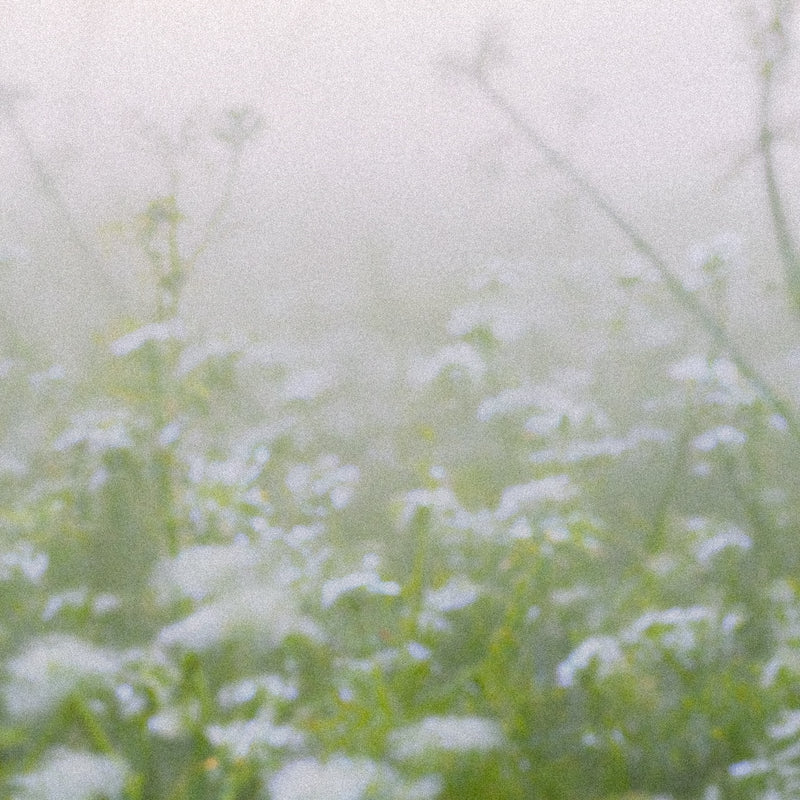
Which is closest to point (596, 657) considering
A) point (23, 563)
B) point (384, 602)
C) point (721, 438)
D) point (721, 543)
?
point (384, 602)

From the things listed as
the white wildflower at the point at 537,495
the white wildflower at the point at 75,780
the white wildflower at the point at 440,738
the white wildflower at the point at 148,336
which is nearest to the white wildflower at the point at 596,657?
the white wildflower at the point at 440,738

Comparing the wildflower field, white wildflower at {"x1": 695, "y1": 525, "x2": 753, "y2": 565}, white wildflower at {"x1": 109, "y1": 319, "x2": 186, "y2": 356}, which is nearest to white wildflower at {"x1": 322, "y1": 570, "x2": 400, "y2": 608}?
the wildflower field

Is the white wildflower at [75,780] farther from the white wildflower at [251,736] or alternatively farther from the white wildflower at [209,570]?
the white wildflower at [209,570]

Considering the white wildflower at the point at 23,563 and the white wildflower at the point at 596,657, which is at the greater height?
the white wildflower at the point at 23,563

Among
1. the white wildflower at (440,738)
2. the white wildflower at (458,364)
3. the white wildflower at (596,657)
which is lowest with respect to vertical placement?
the white wildflower at (440,738)

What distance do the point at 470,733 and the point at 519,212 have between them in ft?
29.2

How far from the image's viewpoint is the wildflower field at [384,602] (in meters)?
1.95

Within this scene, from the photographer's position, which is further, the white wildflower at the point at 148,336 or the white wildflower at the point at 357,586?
the white wildflower at the point at 148,336

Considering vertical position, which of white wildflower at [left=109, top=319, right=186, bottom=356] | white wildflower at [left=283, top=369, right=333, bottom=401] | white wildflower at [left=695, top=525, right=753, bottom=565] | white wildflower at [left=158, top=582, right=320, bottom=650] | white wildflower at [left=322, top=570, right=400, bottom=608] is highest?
white wildflower at [left=283, top=369, right=333, bottom=401]

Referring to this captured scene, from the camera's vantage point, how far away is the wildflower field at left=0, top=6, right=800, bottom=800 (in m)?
1.95

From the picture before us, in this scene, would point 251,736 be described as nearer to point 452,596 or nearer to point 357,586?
point 357,586

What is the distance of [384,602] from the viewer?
260cm

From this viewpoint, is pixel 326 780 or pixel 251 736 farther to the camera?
pixel 251 736

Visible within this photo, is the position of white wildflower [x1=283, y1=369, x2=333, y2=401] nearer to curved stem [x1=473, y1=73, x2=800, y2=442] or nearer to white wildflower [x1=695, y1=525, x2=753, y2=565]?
curved stem [x1=473, y1=73, x2=800, y2=442]
